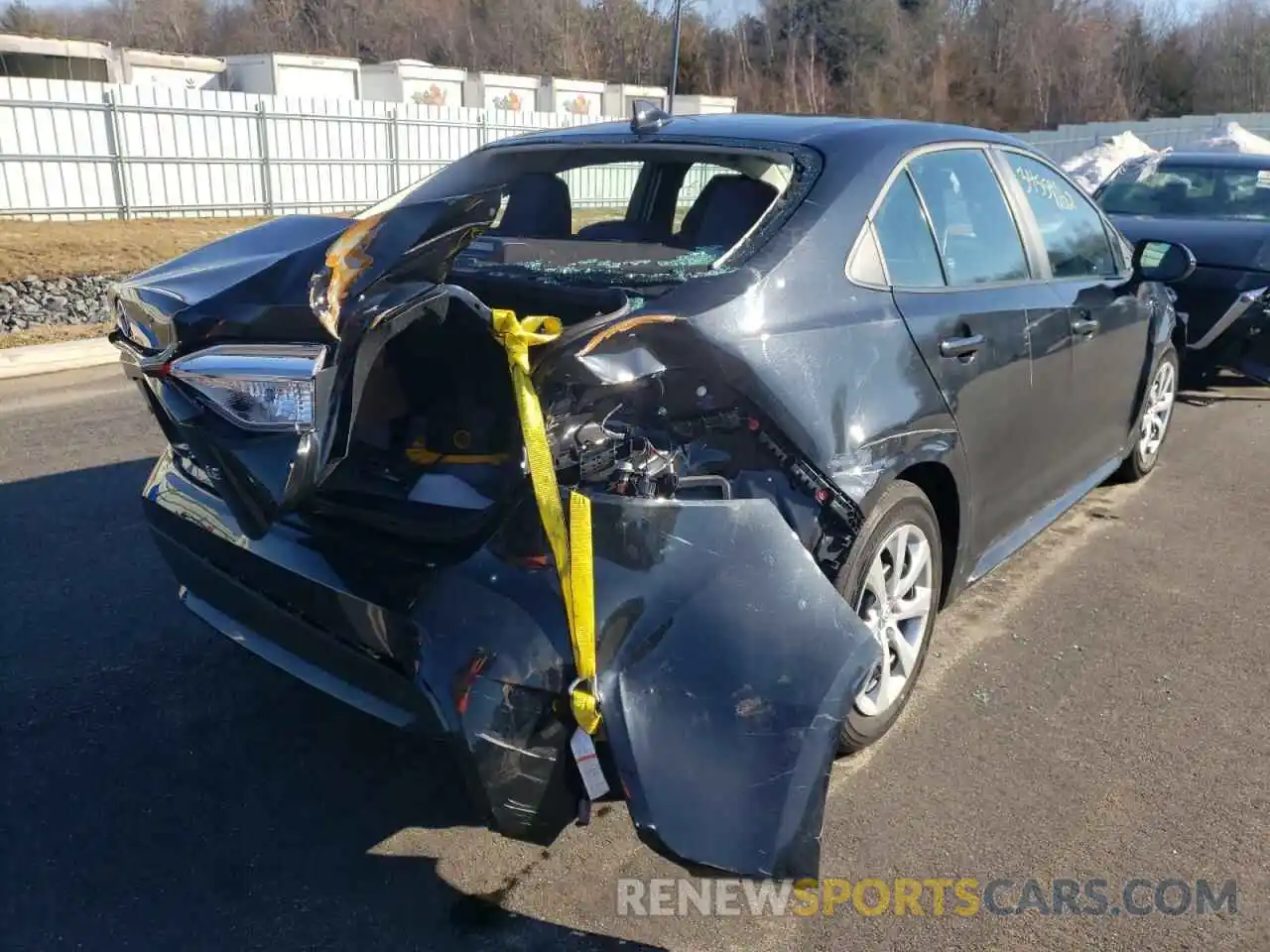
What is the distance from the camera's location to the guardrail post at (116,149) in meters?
16.9

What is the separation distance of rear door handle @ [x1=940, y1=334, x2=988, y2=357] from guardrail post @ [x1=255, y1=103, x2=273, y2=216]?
18158 mm

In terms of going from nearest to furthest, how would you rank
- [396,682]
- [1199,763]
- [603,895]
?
[396,682] < [603,895] < [1199,763]

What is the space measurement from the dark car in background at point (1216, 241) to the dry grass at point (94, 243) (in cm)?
1057

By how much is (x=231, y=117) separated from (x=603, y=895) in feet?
61.4

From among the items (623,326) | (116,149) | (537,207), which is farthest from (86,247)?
(623,326)

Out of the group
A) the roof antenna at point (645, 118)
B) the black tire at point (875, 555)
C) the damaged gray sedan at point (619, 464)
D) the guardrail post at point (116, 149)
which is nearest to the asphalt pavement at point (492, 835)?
the black tire at point (875, 555)

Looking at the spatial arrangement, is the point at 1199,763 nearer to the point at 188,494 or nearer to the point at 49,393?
the point at 188,494

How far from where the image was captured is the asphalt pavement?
2510mm

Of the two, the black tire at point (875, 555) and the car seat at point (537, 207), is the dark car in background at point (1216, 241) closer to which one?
the black tire at point (875, 555)

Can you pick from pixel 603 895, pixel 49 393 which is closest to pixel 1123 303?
pixel 603 895

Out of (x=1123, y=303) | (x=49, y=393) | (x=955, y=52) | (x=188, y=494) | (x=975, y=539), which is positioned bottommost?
(x=49, y=393)

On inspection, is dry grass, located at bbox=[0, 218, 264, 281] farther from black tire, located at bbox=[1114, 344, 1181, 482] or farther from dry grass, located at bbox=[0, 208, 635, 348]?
black tire, located at bbox=[1114, 344, 1181, 482]

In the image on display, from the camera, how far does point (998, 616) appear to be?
13.7ft

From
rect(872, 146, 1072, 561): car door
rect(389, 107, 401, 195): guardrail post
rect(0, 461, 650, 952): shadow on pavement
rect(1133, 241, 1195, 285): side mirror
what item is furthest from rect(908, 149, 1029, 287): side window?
rect(389, 107, 401, 195): guardrail post
